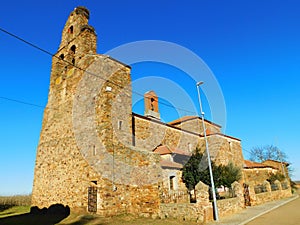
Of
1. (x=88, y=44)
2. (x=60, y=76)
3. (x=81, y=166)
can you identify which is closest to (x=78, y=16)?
(x=88, y=44)

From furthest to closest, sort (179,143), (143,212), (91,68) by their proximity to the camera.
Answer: (179,143)
(91,68)
(143,212)

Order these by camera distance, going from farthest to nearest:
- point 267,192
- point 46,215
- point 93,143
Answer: point 267,192 < point 46,215 < point 93,143

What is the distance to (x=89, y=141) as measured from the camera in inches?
534

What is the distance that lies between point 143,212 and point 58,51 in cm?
1495

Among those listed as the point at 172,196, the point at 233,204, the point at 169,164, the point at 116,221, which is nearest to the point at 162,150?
the point at 169,164

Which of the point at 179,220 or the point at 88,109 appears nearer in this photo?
the point at 179,220

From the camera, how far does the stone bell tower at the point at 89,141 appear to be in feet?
40.9

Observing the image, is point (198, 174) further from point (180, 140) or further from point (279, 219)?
point (180, 140)

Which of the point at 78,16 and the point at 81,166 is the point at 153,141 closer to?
the point at 81,166

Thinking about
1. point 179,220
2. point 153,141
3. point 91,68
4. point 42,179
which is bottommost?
point 179,220

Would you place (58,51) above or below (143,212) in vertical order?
above

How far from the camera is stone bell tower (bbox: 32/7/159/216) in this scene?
40.9ft

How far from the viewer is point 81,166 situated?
44.3ft

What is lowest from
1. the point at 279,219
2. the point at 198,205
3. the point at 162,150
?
the point at 279,219
